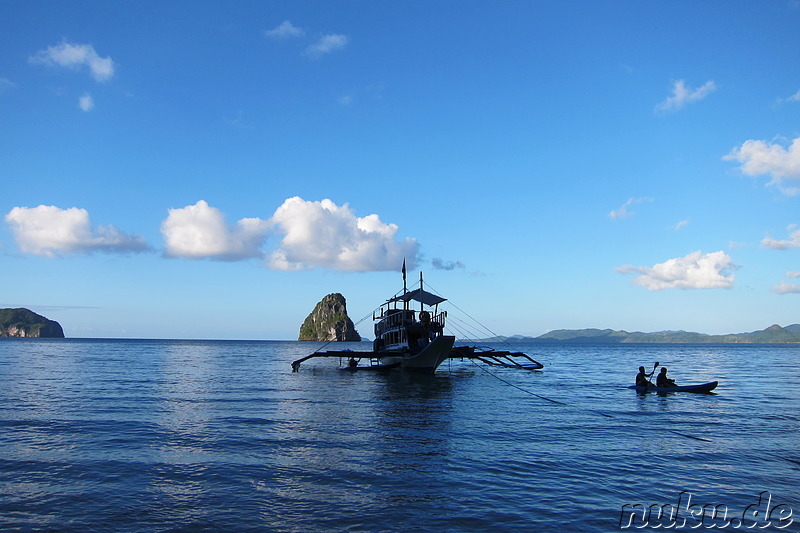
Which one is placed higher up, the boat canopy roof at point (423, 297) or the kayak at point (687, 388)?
the boat canopy roof at point (423, 297)

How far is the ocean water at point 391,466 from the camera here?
12.1 meters

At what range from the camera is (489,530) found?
11.3m

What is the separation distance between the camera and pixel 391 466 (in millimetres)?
16672

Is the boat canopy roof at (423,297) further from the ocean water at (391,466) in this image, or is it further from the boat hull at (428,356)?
the ocean water at (391,466)

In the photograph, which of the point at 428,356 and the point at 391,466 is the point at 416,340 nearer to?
the point at 428,356

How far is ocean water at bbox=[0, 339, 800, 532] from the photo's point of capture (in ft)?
39.8

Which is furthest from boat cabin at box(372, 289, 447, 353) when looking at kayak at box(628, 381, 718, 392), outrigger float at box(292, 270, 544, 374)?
kayak at box(628, 381, 718, 392)

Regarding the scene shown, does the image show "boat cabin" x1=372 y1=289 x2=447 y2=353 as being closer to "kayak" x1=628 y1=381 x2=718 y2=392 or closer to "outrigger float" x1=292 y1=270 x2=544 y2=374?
"outrigger float" x1=292 y1=270 x2=544 y2=374

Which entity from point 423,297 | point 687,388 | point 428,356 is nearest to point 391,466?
point 687,388

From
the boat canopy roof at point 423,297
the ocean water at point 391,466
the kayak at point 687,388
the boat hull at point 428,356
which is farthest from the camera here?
the boat canopy roof at point 423,297

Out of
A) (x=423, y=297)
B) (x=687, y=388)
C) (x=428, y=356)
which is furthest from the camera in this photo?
(x=423, y=297)

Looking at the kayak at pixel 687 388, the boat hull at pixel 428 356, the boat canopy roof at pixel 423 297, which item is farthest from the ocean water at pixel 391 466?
the boat canopy roof at pixel 423 297

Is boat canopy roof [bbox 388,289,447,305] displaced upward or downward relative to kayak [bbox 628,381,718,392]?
upward

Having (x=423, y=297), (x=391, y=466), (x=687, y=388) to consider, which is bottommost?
(x=687, y=388)
